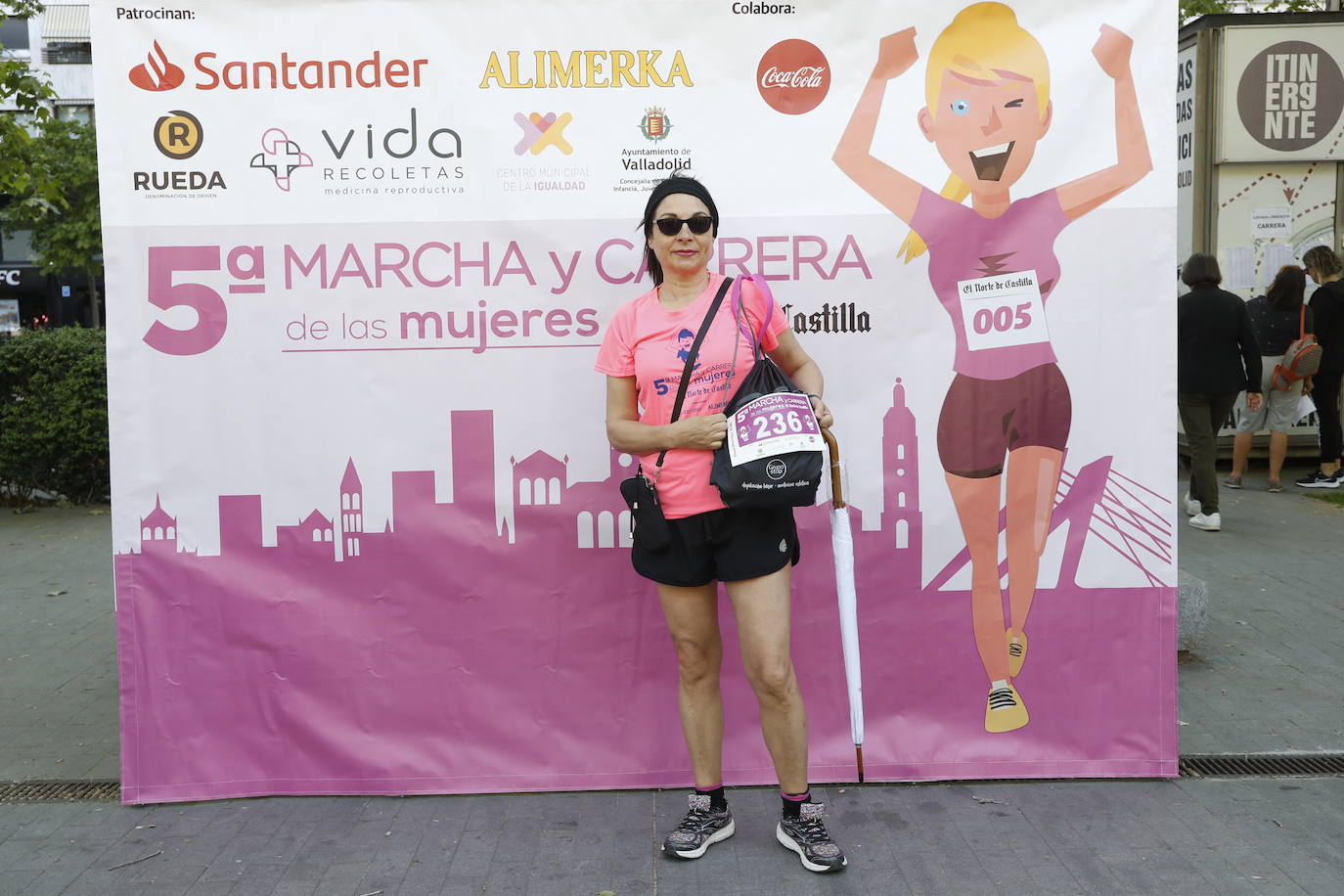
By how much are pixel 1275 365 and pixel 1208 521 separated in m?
2.56

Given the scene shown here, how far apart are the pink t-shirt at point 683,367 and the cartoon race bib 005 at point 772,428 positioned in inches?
5.0

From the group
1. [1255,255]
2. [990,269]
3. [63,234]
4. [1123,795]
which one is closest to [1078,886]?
[1123,795]

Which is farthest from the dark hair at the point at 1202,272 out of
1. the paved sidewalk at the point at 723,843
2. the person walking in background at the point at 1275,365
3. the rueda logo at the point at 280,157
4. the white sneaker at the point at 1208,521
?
the rueda logo at the point at 280,157

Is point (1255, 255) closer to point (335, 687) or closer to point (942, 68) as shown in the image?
point (942, 68)

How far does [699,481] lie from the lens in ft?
12.1

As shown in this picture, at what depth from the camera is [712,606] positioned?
3.88 meters

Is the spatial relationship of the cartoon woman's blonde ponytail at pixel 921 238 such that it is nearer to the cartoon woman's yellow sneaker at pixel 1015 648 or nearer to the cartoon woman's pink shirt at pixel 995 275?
the cartoon woman's pink shirt at pixel 995 275

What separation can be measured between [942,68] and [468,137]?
1.60m

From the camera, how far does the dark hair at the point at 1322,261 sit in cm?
1002

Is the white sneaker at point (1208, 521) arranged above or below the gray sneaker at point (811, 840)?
above

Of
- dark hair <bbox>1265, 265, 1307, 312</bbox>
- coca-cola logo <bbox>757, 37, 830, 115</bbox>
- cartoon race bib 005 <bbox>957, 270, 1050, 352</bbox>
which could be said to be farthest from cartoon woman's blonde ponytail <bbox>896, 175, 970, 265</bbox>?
dark hair <bbox>1265, 265, 1307, 312</bbox>

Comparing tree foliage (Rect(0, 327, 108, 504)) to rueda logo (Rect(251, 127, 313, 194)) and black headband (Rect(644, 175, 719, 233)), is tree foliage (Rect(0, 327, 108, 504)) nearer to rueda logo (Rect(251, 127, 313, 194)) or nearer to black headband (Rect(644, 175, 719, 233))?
rueda logo (Rect(251, 127, 313, 194))

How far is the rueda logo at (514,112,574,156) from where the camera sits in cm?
421

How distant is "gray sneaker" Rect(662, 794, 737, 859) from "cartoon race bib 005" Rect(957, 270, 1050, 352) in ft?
5.79
